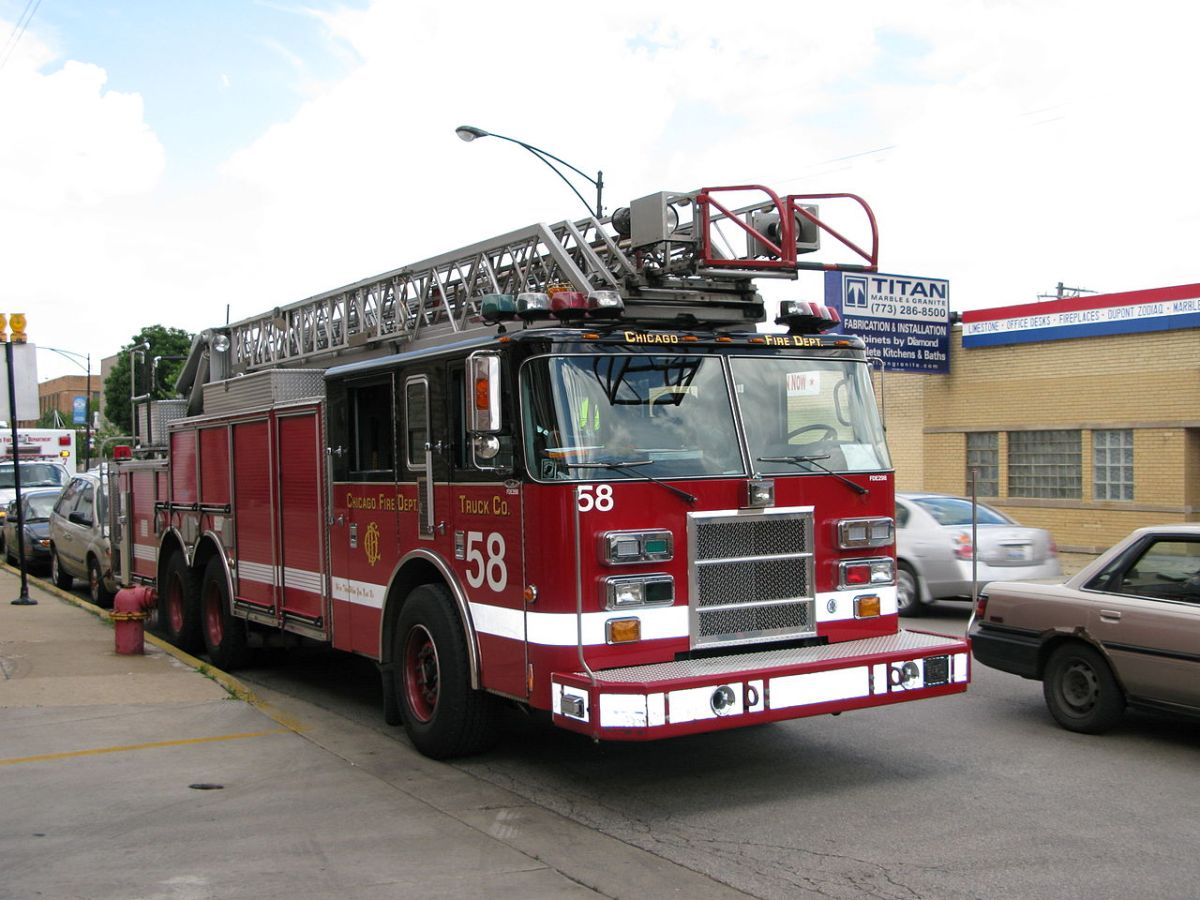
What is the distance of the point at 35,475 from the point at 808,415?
27.2 meters

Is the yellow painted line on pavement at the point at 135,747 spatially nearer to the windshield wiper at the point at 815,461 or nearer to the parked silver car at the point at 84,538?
the windshield wiper at the point at 815,461

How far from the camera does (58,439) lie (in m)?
37.4

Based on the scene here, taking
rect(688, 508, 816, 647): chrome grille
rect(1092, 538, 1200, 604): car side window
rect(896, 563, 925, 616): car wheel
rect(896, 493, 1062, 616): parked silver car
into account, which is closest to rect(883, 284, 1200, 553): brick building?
rect(896, 493, 1062, 616): parked silver car

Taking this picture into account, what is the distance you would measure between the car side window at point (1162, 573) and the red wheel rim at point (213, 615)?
757 cm

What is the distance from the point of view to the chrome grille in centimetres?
669

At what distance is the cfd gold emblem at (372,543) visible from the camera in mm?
8203

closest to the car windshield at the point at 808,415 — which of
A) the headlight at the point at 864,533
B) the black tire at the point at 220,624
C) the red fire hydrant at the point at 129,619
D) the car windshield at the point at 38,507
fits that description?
the headlight at the point at 864,533

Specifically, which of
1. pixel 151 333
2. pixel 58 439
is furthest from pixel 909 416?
pixel 151 333

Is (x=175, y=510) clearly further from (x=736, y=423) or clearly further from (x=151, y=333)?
(x=151, y=333)

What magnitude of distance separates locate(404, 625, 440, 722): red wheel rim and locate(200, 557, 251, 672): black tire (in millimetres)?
3616

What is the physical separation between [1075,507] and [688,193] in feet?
53.8

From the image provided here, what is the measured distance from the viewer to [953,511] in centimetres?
1430

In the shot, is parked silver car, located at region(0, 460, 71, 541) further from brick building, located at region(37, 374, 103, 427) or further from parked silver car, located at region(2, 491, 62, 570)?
brick building, located at region(37, 374, 103, 427)

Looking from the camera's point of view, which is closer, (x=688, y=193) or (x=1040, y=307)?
(x=688, y=193)
